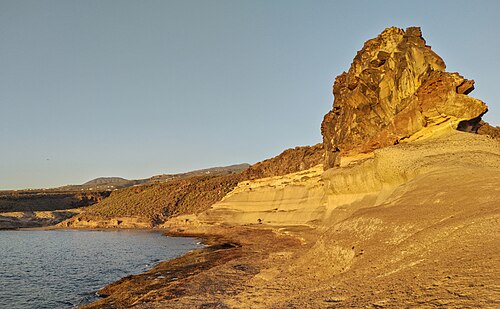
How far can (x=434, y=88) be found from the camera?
22797 mm

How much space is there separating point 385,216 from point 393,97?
1816 cm

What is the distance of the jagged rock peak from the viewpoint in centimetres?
2207

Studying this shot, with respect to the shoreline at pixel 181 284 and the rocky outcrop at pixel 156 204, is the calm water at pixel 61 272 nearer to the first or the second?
the shoreline at pixel 181 284

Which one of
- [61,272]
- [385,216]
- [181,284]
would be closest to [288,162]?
[61,272]

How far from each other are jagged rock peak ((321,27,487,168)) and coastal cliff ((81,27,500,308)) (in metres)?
0.09

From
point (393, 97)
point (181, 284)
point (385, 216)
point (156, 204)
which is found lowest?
point (181, 284)

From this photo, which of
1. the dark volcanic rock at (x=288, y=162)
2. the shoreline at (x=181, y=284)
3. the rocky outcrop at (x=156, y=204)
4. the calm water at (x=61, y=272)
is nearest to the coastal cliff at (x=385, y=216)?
the shoreline at (x=181, y=284)

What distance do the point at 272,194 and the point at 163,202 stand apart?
49379mm

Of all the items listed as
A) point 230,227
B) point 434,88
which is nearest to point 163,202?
point 230,227

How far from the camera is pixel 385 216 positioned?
13.4 metres

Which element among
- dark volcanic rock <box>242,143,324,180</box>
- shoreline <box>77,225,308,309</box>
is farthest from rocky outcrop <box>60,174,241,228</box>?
shoreline <box>77,225,308,309</box>

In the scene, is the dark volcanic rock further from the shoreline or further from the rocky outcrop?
the shoreline

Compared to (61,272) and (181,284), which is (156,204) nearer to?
(61,272)

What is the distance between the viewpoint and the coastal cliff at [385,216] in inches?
319
